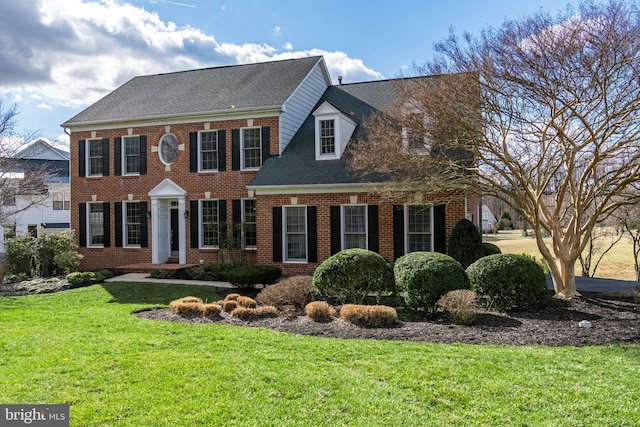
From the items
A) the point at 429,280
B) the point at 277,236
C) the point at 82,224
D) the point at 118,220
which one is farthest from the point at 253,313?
the point at 82,224

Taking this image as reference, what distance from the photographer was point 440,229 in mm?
14609

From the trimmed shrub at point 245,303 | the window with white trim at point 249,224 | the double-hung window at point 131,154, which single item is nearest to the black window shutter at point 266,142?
the window with white trim at point 249,224

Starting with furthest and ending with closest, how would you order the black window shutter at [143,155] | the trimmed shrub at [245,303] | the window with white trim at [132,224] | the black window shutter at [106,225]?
the black window shutter at [106,225] < the window with white trim at [132,224] < the black window shutter at [143,155] < the trimmed shrub at [245,303]

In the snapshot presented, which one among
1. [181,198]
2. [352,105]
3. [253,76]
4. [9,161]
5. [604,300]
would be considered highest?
[253,76]

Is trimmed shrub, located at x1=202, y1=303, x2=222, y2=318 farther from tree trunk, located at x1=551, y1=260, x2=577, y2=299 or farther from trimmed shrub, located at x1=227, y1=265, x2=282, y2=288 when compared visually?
tree trunk, located at x1=551, y1=260, x2=577, y2=299

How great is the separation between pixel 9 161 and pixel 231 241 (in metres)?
10.4

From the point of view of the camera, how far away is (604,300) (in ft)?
37.3

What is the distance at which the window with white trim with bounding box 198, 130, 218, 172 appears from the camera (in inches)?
721

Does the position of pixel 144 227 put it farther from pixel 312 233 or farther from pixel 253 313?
pixel 253 313

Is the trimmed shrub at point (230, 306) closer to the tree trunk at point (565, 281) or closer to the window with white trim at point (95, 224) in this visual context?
the tree trunk at point (565, 281)

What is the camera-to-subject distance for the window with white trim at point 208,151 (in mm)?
18312

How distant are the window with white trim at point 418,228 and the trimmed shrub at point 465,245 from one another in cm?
130

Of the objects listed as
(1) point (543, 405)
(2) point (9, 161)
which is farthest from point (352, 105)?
(1) point (543, 405)

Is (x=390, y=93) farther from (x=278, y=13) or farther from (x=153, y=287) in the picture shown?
(x=153, y=287)
